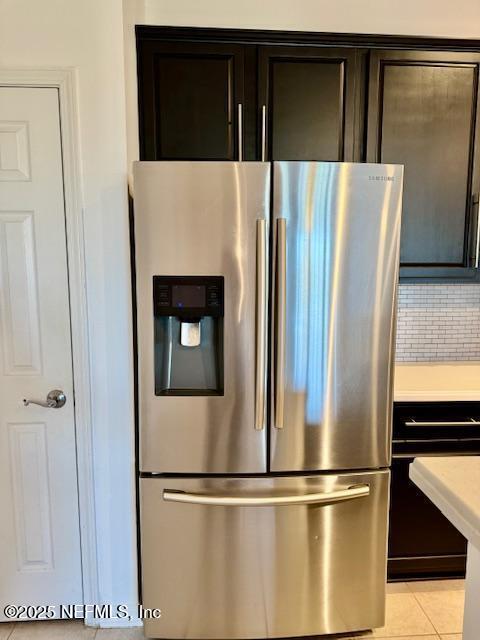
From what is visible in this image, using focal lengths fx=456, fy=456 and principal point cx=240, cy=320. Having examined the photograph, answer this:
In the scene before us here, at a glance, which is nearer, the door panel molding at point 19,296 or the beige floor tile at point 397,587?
the door panel molding at point 19,296

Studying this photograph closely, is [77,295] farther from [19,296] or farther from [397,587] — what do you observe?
[397,587]

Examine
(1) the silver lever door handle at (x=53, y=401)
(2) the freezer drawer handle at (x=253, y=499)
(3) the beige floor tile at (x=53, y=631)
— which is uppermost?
(1) the silver lever door handle at (x=53, y=401)

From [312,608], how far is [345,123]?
1956 millimetres

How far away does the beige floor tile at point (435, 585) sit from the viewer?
2041 millimetres

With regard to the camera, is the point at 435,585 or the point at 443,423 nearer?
the point at 443,423

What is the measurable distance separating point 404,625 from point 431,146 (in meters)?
2.05

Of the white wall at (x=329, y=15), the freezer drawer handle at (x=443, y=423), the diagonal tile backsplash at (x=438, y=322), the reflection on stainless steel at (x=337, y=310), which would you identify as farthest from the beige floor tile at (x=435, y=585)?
the white wall at (x=329, y=15)

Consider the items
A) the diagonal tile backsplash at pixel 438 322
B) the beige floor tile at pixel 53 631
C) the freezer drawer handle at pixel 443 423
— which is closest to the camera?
the beige floor tile at pixel 53 631

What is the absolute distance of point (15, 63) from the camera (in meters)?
1.61

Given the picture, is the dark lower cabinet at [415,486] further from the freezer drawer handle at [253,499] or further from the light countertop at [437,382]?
the freezer drawer handle at [253,499]

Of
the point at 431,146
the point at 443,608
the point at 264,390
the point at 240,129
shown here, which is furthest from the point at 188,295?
the point at 443,608

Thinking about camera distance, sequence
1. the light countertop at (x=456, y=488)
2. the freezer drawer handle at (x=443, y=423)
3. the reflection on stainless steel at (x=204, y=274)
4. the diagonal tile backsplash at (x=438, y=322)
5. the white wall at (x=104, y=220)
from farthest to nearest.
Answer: the diagonal tile backsplash at (x=438, y=322) < the freezer drawer handle at (x=443, y=423) < the white wall at (x=104, y=220) < the reflection on stainless steel at (x=204, y=274) < the light countertop at (x=456, y=488)

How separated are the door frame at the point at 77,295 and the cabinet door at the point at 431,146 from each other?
49.0 inches

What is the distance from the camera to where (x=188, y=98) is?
75.5 inches
